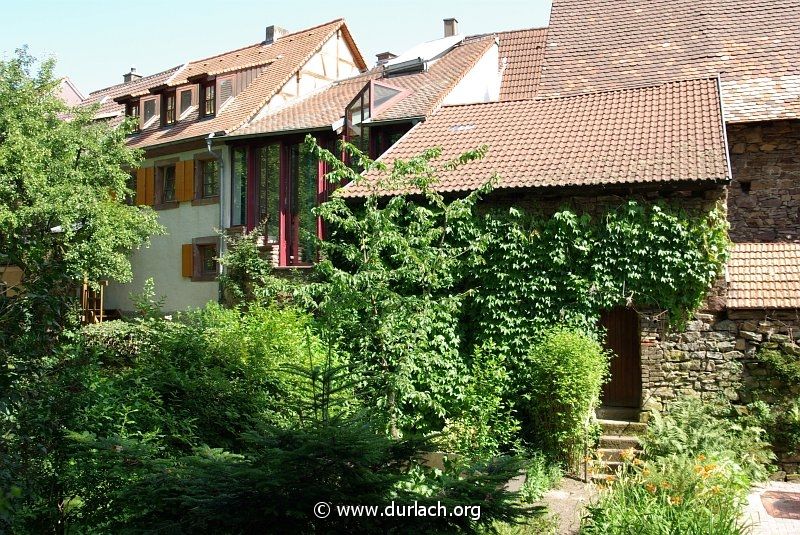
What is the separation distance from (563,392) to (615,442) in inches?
47.2

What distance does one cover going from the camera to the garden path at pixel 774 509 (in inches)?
330

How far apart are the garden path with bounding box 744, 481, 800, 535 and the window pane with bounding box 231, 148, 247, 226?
521 inches

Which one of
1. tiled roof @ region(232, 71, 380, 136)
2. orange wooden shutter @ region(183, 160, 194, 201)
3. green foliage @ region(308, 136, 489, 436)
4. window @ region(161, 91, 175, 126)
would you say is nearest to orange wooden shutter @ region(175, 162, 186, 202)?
orange wooden shutter @ region(183, 160, 194, 201)

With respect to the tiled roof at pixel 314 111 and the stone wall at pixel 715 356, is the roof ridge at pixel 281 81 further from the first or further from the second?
the stone wall at pixel 715 356

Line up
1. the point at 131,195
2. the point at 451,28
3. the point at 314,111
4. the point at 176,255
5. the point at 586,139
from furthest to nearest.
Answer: the point at 451,28, the point at 131,195, the point at 176,255, the point at 314,111, the point at 586,139

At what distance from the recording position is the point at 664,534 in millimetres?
6879

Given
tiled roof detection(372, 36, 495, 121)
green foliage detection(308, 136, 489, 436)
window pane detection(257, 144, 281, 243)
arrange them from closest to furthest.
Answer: green foliage detection(308, 136, 489, 436) < tiled roof detection(372, 36, 495, 121) < window pane detection(257, 144, 281, 243)

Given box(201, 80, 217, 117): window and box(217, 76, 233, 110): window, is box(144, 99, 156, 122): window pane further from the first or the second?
box(217, 76, 233, 110): window

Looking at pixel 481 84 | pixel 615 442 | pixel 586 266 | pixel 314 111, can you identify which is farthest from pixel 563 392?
pixel 314 111

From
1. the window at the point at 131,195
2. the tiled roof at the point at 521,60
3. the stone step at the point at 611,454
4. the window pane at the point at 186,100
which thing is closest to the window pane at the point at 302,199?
the tiled roof at the point at 521,60

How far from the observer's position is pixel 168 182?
2203 cm

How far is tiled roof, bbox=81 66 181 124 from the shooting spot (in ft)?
85.1

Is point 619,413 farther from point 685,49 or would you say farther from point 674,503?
point 685,49

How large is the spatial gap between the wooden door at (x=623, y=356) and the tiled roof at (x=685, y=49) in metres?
4.36
